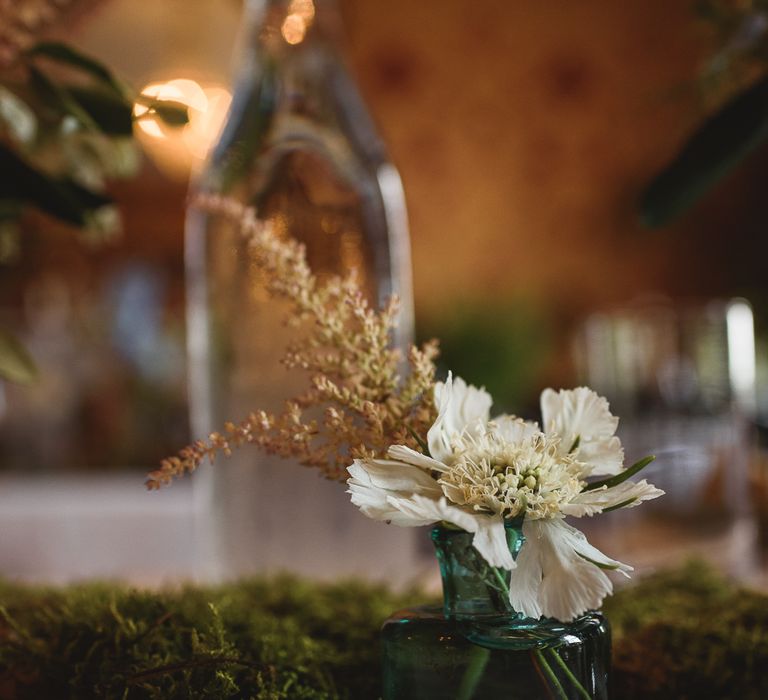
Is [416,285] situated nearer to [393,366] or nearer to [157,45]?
[157,45]

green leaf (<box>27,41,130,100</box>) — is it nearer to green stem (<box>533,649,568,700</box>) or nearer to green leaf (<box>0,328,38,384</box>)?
green leaf (<box>0,328,38,384</box>)

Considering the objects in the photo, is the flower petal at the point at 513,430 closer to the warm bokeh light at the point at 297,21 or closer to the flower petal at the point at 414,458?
the flower petal at the point at 414,458

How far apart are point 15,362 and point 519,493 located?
29 centimetres

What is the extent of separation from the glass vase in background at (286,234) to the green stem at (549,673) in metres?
0.35

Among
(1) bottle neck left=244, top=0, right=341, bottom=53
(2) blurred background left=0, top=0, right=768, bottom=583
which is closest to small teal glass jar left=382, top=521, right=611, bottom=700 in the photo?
(1) bottle neck left=244, top=0, right=341, bottom=53

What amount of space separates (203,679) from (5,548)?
39.4 inches

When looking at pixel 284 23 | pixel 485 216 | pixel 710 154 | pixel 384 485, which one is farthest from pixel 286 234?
pixel 485 216

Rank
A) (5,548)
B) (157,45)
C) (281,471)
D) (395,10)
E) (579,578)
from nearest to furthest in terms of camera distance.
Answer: (579,578) < (281,471) < (5,548) < (157,45) < (395,10)

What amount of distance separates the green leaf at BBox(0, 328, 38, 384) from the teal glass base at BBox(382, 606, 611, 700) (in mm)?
255

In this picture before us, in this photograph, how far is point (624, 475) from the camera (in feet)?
0.79

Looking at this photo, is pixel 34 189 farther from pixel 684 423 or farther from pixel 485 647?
pixel 684 423

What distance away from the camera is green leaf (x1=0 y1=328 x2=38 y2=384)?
419 mm

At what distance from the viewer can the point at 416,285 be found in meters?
3.41

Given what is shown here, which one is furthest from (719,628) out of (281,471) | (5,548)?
(5,548)
